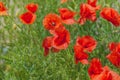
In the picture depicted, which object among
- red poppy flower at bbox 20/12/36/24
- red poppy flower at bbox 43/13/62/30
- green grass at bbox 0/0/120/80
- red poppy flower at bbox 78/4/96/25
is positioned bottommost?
green grass at bbox 0/0/120/80

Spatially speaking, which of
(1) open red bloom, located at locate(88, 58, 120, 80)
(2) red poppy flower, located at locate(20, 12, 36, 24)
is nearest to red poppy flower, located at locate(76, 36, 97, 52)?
(1) open red bloom, located at locate(88, 58, 120, 80)

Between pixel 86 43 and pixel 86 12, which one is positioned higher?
pixel 86 12

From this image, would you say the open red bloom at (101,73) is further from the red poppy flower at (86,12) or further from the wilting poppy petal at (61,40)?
the red poppy flower at (86,12)

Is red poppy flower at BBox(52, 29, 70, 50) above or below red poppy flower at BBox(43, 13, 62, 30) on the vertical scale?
below

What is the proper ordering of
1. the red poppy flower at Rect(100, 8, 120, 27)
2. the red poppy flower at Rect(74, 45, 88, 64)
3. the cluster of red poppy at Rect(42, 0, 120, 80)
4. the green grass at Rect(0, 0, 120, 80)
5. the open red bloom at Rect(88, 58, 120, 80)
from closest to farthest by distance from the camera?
the open red bloom at Rect(88, 58, 120, 80) < the cluster of red poppy at Rect(42, 0, 120, 80) < the red poppy flower at Rect(74, 45, 88, 64) < the red poppy flower at Rect(100, 8, 120, 27) < the green grass at Rect(0, 0, 120, 80)

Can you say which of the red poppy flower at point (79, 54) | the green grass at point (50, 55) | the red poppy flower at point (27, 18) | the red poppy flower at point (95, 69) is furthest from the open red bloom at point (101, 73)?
the red poppy flower at point (27, 18)

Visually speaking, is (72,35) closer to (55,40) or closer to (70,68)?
(70,68)

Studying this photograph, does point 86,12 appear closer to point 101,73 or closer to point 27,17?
point 27,17

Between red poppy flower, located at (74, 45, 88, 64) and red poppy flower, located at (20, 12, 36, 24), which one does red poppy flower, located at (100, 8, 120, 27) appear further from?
red poppy flower, located at (20, 12, 36, 24)

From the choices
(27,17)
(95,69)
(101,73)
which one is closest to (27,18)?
(27,17)
